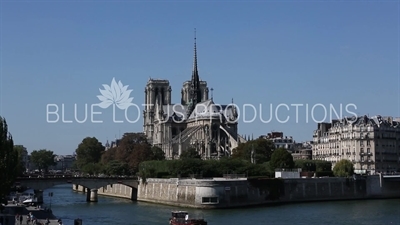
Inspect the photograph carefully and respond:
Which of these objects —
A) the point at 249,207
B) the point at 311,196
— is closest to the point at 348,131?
the point at 311,196

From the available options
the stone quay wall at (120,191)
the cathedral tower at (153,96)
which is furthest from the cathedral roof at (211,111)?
the stone quay wall at (120,191)

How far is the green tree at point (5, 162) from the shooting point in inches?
1519

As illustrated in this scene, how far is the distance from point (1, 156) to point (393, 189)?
170 ft

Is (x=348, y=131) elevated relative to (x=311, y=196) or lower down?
elevated

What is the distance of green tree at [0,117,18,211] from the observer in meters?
38.6

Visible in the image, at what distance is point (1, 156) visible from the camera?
39.5 meters

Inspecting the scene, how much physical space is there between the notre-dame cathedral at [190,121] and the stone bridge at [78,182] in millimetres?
34394

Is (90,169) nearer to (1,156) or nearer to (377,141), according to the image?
(377,141)

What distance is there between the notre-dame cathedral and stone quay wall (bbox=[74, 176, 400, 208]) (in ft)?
101

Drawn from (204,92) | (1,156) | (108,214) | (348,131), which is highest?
(204,92)

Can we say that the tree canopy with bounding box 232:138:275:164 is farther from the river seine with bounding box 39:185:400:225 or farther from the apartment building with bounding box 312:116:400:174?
the river seine with bounding box 39:185:400:225

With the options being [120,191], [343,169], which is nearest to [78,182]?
[120,191]

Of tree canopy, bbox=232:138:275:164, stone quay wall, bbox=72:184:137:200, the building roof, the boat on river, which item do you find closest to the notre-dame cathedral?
tree canopy, bbox=232:138:275:164

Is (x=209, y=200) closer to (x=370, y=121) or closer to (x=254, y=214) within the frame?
(x=254, y=214)
